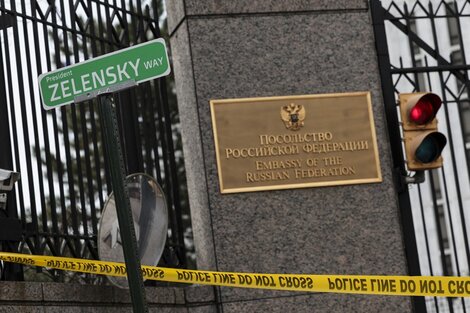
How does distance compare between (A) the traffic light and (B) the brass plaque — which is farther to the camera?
(A) the traffic light

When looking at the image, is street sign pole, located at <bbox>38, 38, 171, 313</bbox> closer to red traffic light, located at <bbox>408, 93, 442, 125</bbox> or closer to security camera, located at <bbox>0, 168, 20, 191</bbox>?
security camera, located at <bbox>0, 168, 20, 191</bbox>

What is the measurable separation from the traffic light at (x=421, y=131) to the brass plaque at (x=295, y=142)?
0.27m

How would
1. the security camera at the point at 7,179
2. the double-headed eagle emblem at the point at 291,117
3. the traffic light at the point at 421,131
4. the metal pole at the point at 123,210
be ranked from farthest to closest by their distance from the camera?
the traffic light at the point at 421,131
the double-headed eagle emblem at the point at 291,117
the security camera at the point at 7,179
the metal pole at the point at 123,210

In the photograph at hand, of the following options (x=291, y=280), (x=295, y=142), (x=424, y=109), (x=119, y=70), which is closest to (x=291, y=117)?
(x=295, y=142)

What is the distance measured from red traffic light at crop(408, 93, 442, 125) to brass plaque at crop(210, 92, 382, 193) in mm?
334

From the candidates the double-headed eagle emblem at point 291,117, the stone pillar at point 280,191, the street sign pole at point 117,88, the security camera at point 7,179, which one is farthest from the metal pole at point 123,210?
the double-headed eagle emblem at point 291,117

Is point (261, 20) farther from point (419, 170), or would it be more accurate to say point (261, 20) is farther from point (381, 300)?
point (381, 300)

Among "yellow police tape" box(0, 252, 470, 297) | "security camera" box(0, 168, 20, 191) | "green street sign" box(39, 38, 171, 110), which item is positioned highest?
"green street sign" box(39, 38, 171, 110)

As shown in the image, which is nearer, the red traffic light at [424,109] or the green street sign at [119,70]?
the green street sign at [119,70]

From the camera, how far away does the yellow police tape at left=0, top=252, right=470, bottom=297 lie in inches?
308

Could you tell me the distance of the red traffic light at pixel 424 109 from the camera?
984cm

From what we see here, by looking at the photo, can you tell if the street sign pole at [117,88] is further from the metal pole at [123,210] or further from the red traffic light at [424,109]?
the red traffic light at [424,109]

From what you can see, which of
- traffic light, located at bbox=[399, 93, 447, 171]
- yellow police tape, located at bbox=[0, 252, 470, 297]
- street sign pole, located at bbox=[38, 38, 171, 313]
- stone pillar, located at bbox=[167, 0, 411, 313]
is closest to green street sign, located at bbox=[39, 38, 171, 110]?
street sign pole, located at bbox=[38, 38, 171, 313]

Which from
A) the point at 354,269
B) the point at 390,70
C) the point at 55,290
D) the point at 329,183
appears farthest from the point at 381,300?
the point at 55,290
